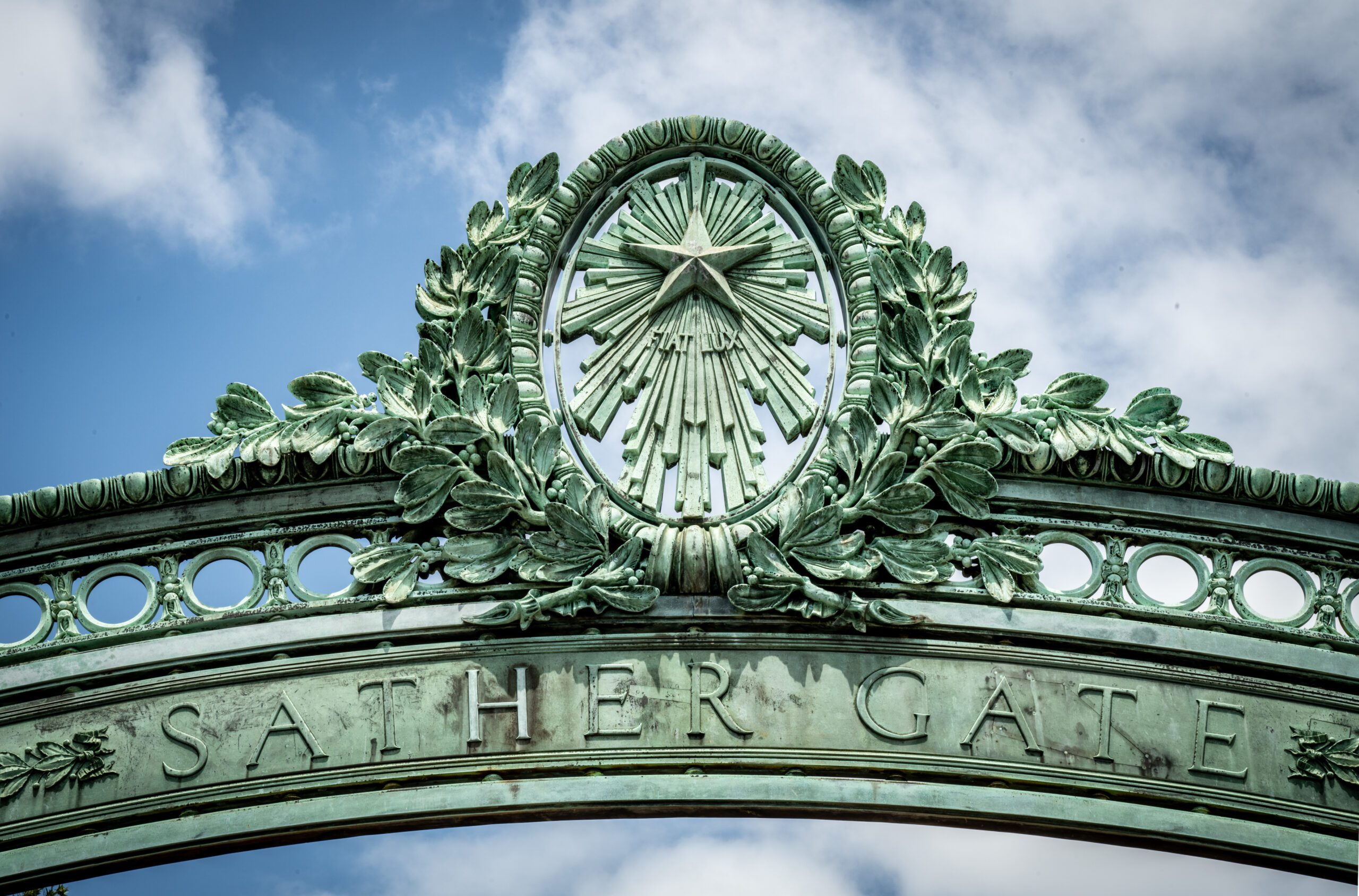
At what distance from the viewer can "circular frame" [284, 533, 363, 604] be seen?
963 cm

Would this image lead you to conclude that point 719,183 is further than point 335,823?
Yes

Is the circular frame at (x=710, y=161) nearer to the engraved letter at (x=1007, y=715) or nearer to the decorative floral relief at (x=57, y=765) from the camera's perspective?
the engraved letter at (x=1007, y=715)

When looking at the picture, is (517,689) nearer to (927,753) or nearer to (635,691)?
(635,691)

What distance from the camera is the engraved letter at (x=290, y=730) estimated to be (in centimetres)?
928

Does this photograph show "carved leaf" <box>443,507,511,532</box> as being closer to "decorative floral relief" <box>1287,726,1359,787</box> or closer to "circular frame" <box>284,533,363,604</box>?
"circular frame" <box>284,533,363,604</box>

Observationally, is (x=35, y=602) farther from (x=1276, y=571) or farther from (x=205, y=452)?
(x=1276, y=571)

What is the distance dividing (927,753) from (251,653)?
2.99 m

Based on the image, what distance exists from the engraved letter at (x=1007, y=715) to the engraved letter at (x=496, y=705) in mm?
1883

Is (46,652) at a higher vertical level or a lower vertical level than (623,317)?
lower

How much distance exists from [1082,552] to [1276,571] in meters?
0.89

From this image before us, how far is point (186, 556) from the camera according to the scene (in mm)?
9852

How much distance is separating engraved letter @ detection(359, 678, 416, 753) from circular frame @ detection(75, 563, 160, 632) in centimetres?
108

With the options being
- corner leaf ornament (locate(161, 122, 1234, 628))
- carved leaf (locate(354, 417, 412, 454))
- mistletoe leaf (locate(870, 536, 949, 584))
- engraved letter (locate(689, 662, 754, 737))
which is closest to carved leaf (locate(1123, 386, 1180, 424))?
corner leaf ornament (locate(161, 122, 1234, 628))

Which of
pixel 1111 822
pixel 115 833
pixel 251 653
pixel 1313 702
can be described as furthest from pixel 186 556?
pixel 1313 702
